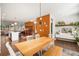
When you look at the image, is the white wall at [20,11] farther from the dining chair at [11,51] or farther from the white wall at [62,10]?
the dining chair at [11,51]

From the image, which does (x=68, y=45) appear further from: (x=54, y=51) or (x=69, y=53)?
(x=54, y=51)

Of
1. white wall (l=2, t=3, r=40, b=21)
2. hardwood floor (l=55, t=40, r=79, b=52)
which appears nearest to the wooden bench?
hardwood floor (l=55, t=40, r=79, b=52)

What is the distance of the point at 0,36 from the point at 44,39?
2.65 ft

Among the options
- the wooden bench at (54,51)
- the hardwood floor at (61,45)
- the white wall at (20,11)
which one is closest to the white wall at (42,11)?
the white wall at (20,11)

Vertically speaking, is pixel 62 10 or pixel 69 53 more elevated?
pixel 62 10

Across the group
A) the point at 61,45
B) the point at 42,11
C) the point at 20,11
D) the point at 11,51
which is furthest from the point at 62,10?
the point at 11,51

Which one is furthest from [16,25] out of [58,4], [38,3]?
[58,4]

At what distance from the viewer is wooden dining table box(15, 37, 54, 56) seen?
88.3 inches

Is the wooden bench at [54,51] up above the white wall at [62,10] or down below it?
below

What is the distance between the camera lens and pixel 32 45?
7.54 ft

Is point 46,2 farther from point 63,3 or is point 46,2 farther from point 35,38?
point 35,38

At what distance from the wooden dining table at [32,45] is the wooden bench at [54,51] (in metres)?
0.13

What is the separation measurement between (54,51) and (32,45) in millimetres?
426

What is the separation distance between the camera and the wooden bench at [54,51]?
2312 millimetres
